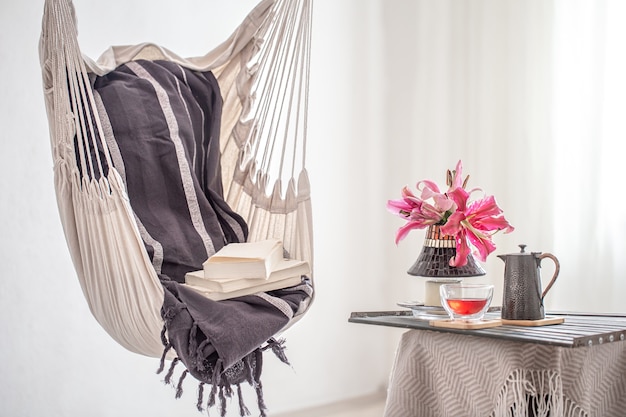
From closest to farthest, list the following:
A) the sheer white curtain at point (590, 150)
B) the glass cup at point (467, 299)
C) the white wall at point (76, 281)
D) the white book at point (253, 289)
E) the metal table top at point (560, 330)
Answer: the metal table top at point (560, 330), the glass cup at point (467, 299), the white book at point (253, 289), the white wall at point (76, 281), the sheer white curtain at point (590, 150)

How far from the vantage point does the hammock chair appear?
4.63 feet

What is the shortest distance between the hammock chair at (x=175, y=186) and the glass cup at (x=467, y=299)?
341 millimetres

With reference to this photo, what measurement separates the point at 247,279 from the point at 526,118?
159cm

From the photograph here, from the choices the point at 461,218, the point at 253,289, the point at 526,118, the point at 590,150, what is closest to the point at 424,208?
the point at 461,218

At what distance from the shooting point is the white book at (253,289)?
146 centimetres

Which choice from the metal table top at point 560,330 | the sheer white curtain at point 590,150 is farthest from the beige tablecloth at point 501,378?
the sheer white curtain at point 590,150

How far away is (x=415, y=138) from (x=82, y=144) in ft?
5.84

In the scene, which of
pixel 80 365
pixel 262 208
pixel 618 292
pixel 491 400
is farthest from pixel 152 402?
pixel 618 292

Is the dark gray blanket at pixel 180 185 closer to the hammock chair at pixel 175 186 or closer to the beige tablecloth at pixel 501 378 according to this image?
the hammock chair at pixel 175 186

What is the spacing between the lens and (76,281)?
2213mm

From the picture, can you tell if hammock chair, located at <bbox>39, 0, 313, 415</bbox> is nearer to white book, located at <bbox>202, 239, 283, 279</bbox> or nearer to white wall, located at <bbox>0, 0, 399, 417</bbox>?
white book, located at <bbox>202, 239, 283, 279</bbox>

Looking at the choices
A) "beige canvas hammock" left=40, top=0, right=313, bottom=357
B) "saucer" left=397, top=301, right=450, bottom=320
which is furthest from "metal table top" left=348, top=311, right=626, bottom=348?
"beige canvas hammock" left=40, top=0, right=313, bottom=357

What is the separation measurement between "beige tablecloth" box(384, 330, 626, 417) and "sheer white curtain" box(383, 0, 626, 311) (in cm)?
121

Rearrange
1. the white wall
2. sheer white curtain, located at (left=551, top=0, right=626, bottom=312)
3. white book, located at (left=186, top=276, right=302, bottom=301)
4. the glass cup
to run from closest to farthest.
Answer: the glass cup
white book, located at (left=186, top=276, right=302, bottom=301)
the white wall
sheer white curtain, located at (left=551, top=0, right=626, bottom=312)
